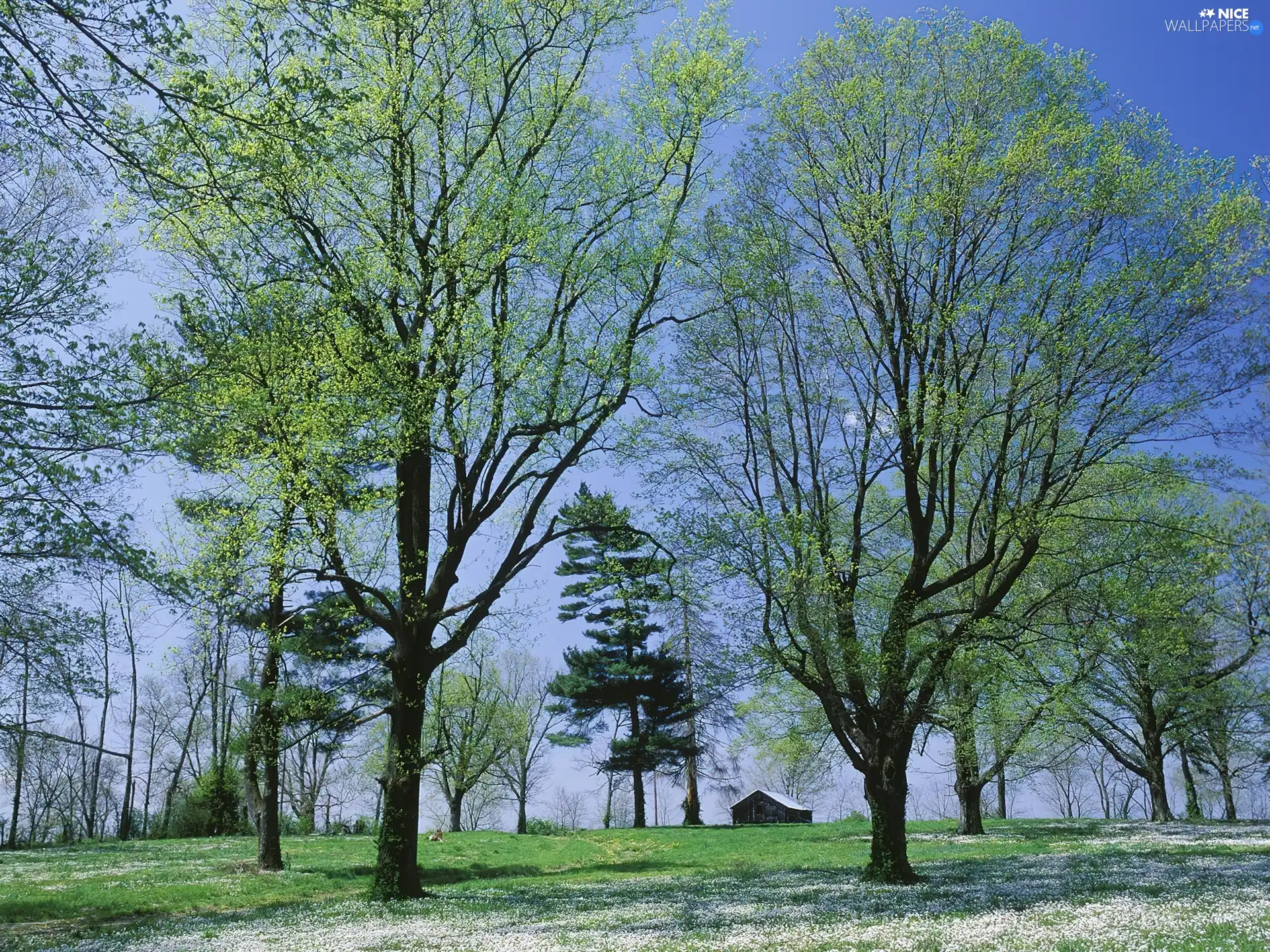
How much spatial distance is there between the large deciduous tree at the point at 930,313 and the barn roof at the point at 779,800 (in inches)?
1685

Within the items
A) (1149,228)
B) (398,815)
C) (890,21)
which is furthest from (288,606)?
(1149,228)

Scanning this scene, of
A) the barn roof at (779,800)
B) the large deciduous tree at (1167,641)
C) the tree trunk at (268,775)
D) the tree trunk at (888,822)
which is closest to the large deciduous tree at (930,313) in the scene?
the tree trunk at (888,822)

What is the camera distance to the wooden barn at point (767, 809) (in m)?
59.8

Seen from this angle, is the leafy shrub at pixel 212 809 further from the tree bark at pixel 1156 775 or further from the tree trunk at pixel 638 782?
the tree bark at pixel 1156 775

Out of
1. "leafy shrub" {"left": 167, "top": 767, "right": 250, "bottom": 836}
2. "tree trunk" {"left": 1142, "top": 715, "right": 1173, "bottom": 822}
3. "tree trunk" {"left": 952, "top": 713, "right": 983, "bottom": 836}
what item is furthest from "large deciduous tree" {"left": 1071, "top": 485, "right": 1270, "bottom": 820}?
"leafy shrub" {"left": 167, "top": 767, "right": 250, "bottom": 836}

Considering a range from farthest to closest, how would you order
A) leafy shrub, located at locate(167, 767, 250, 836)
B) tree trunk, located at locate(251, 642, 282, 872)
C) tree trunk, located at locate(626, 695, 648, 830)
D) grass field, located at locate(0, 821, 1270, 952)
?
tree trunk, located at locate(626, 695, 648, 830)
leafy shrub, located at locate(167, 767, 250, 836)
tree trunk, located at locate(251, 642, 282, 872)
grass field, located at locate(0, 821, 1270, 952)

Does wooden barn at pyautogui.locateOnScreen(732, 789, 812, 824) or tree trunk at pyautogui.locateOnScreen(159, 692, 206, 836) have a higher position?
tree trunk at pyautogui.locateOnScreen(159, 692, 206, 836)

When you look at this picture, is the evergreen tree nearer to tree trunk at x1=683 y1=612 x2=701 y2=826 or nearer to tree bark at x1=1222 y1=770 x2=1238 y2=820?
tree trunk at x1=683 y1=612 x2=701 y2=826

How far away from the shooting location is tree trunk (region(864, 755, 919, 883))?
699 inches

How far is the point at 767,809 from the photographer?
60.7 metres

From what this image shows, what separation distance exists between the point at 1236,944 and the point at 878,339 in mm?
14417

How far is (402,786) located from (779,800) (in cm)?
4823

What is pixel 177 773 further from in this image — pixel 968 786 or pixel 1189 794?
pixel 1189 794

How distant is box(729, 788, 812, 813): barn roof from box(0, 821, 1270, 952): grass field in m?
28.9
